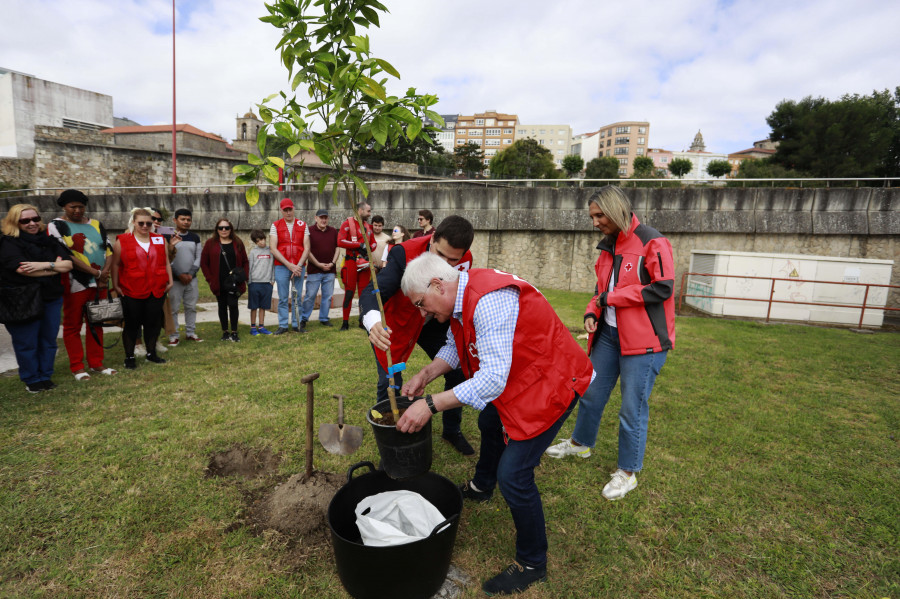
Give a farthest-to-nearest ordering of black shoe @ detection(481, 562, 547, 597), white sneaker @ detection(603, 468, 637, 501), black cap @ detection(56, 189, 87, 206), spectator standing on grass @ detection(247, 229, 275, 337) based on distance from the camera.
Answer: spectator standing on grass @ detection(247, 229, 275, 337) < black cap @ detection(56, 189, 87, 206) < white sneaker @ detection(603, 468, 637, 501) < black shoe @ detection(481, 562, 547, 597)

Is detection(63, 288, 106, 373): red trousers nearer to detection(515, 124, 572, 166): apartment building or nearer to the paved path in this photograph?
the paved path

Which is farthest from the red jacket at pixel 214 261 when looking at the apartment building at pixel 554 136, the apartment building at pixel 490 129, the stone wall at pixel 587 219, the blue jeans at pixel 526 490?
the apartment building at pixel 554 136

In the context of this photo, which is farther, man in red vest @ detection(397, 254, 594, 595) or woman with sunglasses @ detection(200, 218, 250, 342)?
woman with sunglasses @ detection(200, 218, 250, 342)

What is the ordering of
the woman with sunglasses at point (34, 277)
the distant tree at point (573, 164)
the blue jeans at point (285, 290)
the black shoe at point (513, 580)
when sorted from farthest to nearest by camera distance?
the distant tree at point (573, 164)
the blue jeans at point (285, 290)
the woman with sunglasses at point (34, 277)
the black shoe at point (513, 580)

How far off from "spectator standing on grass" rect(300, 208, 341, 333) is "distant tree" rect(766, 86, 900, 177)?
35082 mm

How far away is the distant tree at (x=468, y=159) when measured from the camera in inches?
2207

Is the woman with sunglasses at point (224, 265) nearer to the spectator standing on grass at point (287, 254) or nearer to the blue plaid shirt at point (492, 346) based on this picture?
the spectator standing on grass at point (287, 254)

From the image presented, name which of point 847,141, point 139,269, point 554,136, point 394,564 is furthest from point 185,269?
point 554,136

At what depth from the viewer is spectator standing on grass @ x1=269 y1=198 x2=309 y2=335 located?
25.2ft

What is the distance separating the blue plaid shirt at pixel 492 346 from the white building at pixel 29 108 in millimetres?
45880

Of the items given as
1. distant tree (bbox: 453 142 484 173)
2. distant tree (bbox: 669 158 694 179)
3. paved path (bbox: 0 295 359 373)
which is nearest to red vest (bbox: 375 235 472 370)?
paved path (bbox: 0 295 359 373)

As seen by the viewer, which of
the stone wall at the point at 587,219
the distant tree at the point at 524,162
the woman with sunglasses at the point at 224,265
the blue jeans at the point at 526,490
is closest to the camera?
the blue jeans at the point at 526,490

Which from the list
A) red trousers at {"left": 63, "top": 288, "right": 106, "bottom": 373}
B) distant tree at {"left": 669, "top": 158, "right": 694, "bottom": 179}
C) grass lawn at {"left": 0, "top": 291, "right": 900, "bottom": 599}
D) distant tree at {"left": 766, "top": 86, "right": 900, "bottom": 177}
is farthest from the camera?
distant tree at {"left": 669, "top": 158, "right": 694, "bottom": 179}

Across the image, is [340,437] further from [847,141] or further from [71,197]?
[847,141]
